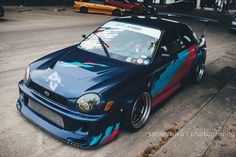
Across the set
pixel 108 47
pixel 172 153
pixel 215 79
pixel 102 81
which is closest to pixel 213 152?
pixel 172 153

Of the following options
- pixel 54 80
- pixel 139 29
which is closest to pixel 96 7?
pixel 139 29

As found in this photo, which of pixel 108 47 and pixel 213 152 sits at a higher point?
pixel 108 47

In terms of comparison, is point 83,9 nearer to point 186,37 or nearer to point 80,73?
point 186,37

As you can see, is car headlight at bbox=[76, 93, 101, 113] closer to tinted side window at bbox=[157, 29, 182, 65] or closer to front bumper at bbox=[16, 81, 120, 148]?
front bumper at bbox=[16, 81, 120, 148]

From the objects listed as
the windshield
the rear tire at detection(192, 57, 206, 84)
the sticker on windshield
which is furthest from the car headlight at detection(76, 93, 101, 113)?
the rear tire at detection(192, 57, 206, 84)

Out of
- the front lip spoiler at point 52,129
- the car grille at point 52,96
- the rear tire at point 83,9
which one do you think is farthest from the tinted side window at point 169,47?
the rear tire at point 83,9

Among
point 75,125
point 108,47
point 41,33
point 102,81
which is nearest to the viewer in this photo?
point 75,125

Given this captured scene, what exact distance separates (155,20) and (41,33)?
295 inches

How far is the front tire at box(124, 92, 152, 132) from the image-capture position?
175 inches

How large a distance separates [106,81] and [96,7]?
62.5ft

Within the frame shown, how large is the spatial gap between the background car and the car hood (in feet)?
61.8

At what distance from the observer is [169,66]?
17.4ft

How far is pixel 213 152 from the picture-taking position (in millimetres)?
4332

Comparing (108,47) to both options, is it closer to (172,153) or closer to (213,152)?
(172,153)
